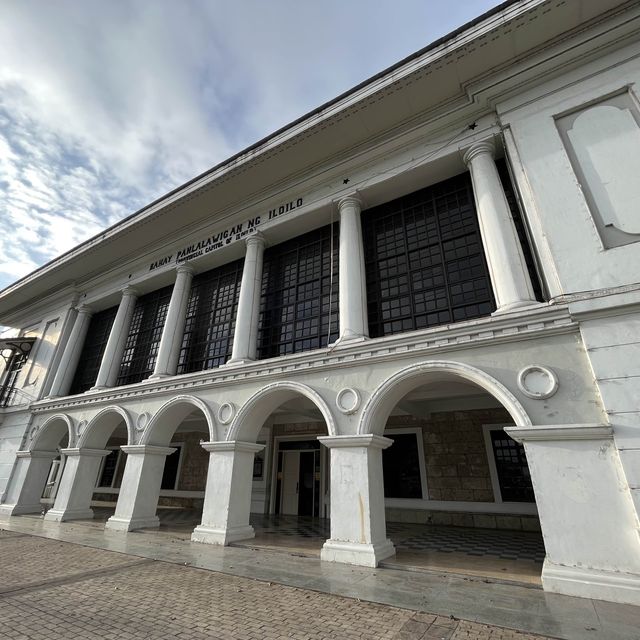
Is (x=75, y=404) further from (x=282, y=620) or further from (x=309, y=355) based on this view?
(x=282, y=620)

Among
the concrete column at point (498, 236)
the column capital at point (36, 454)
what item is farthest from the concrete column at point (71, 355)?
the concrete column at point (498, 236)

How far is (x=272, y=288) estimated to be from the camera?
1205 cm

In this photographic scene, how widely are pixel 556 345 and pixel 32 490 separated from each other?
18.1m

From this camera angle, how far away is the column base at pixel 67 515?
1195 centimetres

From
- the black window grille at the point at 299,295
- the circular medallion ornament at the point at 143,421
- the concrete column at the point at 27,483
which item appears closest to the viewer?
the black window grille at the point at 299,295

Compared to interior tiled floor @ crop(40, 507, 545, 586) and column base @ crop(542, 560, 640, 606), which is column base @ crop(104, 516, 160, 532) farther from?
column base @ crop(542, 560, 640, 606)

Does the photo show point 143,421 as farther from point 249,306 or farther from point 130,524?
point 249,306

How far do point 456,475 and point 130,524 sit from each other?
9449 millimetres

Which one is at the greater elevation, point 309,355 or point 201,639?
point 309,355

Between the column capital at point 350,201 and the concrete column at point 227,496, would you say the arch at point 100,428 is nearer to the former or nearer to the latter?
the concrete column at point 227,496

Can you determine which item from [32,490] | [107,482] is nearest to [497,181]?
[32,490]

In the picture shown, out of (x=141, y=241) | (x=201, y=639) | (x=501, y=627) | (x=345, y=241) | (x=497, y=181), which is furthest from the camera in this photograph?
(x=141, y=241)

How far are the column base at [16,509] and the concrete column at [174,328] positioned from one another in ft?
25.5

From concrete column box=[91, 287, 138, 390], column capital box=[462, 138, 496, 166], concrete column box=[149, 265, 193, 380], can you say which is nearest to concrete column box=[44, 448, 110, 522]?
concrete column box=[91, 287, 138, 390]
